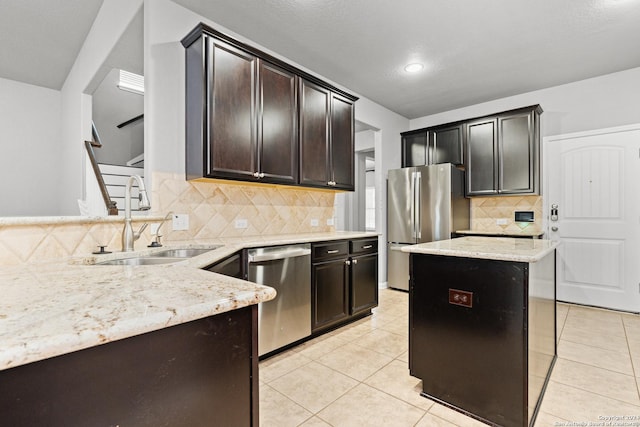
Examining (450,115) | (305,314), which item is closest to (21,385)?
(305,314)

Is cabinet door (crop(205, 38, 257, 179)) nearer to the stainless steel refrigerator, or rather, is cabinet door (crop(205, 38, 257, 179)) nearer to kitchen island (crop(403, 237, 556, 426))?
kitchen island (crop(403, 237, 556, 426))

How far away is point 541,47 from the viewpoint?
9.86 feet

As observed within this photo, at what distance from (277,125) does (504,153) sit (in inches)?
120

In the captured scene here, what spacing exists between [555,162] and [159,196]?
4.50m

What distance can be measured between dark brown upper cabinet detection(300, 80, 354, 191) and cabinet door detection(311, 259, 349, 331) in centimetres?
83

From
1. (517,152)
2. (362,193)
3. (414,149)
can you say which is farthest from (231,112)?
(362,193)

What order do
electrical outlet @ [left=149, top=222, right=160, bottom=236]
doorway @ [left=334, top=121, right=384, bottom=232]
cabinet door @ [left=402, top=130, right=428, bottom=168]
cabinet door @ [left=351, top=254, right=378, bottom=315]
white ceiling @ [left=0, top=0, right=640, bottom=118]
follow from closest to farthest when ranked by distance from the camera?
electrical outlet @ [left=149, top=222, right=160, bottom=236] → white ceiling @ [left=0, top=0, right=640, bottom=118] → cabinet door @ [left=351, top=254, right=378, bottom=315] → cabinet door @ [left=402, top=130, right=428, bottom=168] → doorway @ [left=334, top=121, right=384, bottom=232]

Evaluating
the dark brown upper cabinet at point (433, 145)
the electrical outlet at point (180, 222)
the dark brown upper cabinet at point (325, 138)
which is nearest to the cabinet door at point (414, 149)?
the dark brown upper cabinet at point (433, 145)

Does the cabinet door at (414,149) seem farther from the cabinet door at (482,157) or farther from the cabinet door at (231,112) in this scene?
the cabinet door at (231,112)

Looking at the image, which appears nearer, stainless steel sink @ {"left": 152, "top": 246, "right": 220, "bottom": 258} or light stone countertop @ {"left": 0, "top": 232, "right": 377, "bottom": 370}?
light stone countertop @ {"left": 0, "top": 232, "right": 377, "bottom": 370}

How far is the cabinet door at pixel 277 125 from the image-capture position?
2.58 metres

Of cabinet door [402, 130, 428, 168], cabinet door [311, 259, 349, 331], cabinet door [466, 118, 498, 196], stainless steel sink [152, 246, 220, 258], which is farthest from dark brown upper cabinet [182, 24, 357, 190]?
cabinet door [466, 118, 498, 196]

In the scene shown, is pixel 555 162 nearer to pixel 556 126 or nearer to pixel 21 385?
pixel 556 126

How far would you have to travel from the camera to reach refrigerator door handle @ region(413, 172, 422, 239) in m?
4.20
